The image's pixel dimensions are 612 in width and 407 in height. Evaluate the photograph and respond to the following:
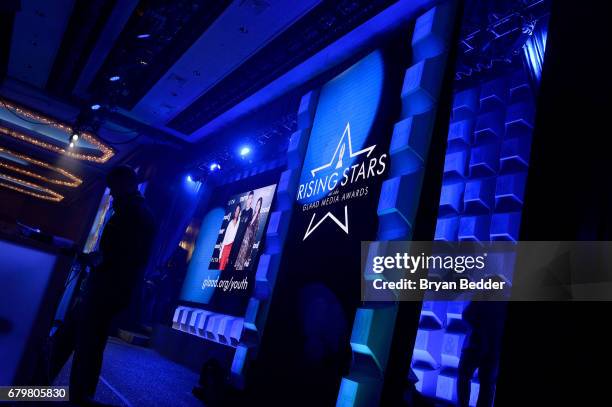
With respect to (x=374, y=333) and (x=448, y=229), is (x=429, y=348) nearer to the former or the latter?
(x=448, y=229)

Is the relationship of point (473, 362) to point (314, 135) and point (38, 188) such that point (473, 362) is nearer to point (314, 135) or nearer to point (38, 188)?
point (314, 135)

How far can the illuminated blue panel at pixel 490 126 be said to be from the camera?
152 inches

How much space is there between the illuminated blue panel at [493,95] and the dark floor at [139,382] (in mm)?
3887

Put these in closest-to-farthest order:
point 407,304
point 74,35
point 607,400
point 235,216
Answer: point 607,400 < point 407,304 < point 74,35 < point 235,216

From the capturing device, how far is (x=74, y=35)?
5598 mm

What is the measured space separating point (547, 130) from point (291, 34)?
3402 millimetres

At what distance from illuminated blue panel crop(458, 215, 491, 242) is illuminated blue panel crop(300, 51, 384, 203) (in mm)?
1337

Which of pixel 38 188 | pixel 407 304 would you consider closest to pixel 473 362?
pixel 407 304

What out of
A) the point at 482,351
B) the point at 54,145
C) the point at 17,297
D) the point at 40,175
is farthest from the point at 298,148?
the point at 40,175

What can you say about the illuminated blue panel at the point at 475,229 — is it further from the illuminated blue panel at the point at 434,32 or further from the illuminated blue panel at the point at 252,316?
the illuminated blue panel at the point at 252,316

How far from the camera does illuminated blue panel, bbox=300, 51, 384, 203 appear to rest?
335cm

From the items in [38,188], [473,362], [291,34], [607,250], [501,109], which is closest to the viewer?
[607,250]

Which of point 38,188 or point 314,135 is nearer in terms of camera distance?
point 314,135

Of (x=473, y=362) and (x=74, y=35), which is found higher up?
(x=74, y=35)
